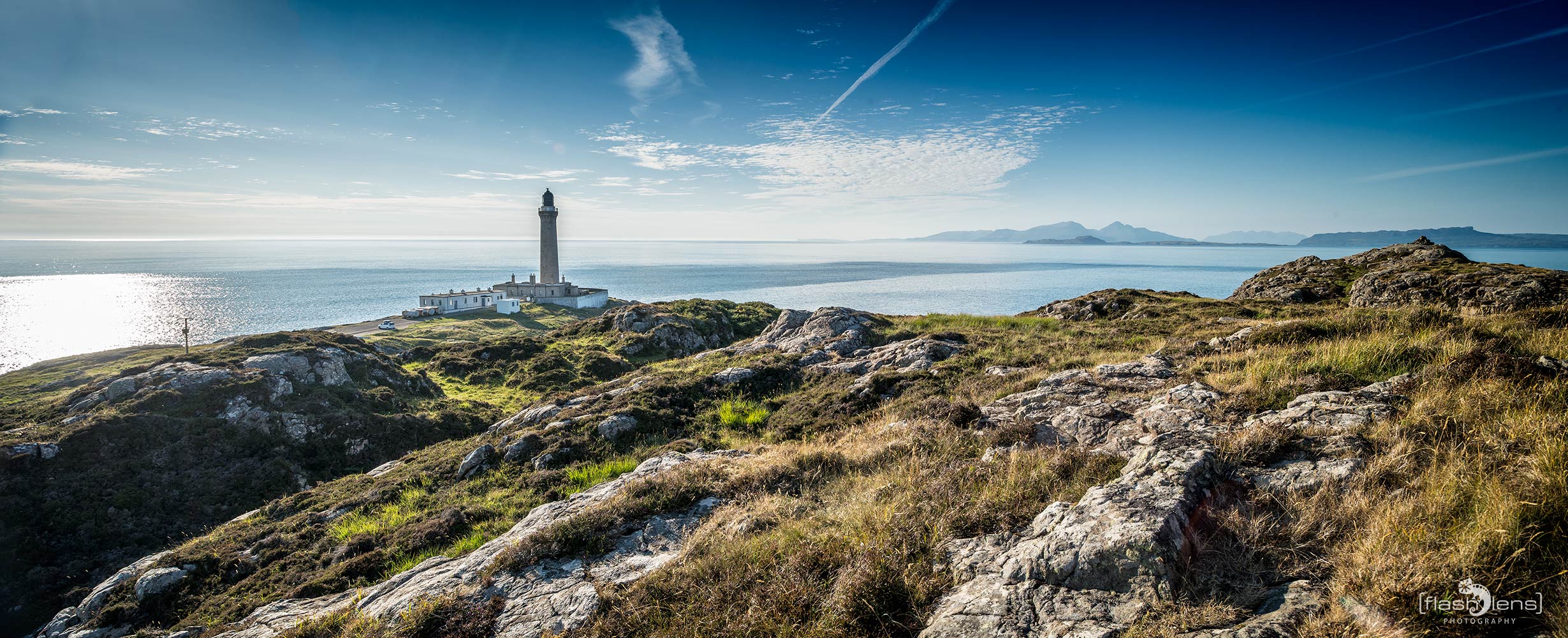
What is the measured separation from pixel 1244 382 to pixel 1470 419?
2716mm

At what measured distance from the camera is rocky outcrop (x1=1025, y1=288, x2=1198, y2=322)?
2342 centimetres

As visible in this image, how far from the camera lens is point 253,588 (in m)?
10.0

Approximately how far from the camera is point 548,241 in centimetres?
8619

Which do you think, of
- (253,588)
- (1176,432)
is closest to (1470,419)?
(1176,432)

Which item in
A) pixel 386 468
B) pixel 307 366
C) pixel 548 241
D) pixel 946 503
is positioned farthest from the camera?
pixel 548 241

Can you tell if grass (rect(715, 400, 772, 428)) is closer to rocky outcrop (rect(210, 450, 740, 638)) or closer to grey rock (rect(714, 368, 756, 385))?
grey rock (rect(714, 368, 756, 385))

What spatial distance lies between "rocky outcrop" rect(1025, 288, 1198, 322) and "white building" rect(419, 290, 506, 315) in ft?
234

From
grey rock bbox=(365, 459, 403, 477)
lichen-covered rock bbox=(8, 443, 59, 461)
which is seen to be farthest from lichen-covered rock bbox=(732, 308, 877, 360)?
lichen-covered rock bbox=(8, 443, 59, 461)

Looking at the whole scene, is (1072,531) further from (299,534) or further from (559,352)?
(559,352)

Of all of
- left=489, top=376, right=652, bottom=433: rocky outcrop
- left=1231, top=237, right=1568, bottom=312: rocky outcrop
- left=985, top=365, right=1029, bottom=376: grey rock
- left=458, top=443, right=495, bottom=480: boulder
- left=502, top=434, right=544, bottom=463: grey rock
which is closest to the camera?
left=985, top=365, right=1029, bottom=376: grey rock

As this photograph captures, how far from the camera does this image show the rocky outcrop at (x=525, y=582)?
6027 millimetres

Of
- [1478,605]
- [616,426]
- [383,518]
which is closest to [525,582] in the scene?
[616,426]

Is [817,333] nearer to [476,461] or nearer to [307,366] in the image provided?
[476,461]

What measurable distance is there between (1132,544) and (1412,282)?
111ft
